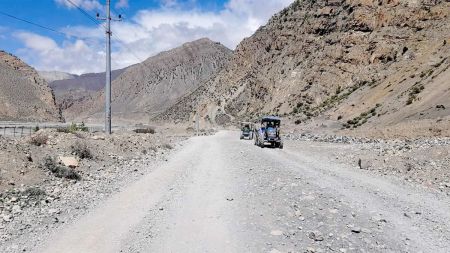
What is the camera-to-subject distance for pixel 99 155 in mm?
20719

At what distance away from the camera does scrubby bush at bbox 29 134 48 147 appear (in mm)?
17817

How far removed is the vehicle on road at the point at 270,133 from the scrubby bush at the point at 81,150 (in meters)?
19.1

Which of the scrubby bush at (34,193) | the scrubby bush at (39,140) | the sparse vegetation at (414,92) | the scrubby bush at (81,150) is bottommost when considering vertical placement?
the scrubby bush at (34,193)

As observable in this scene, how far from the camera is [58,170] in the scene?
1445 centimetres

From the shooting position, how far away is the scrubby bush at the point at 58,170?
1441cm

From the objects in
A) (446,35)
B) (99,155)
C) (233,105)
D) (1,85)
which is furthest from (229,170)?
(1,85)

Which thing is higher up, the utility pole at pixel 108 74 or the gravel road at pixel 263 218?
the utility pole at pixel 108 74

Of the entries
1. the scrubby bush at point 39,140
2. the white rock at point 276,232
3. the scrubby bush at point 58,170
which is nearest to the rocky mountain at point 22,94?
the scrubby bush at point 39,140

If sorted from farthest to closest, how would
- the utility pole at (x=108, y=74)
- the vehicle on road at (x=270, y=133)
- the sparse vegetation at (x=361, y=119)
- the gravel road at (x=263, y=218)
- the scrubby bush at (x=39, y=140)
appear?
the sparse vegetation at (x=361, y=119) < the vehicle on road at (x=270, y=133) < the utility pole at (x=108, y=74) < the scrubby bush at (x=39, y=140) < the gravel road at (x=263, y=218)

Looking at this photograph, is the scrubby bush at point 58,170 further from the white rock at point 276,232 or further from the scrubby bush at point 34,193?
the white rock at point 276,232

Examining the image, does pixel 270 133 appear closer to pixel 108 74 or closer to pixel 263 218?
pixel 108 74

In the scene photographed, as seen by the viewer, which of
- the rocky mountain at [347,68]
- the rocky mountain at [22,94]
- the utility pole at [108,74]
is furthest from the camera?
the rocky mountain at [22,94]

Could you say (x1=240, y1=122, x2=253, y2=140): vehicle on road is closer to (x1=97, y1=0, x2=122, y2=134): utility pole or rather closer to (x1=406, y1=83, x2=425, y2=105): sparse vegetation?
(x1=406, y1=83, x2=425, y2=105): sparse vegetation

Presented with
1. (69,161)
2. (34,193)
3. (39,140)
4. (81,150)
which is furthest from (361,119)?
(34,193)
